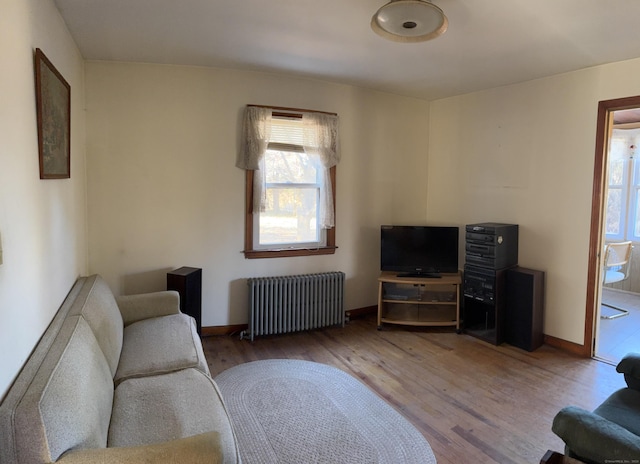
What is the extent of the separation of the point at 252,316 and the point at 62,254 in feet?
5.80

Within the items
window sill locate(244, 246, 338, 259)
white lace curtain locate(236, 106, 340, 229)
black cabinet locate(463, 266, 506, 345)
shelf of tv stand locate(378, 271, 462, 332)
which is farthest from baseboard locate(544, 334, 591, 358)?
white lace curtain locate(236, 106, 340, 229)

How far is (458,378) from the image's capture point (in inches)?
121

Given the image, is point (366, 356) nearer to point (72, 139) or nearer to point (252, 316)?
point (252, 316)

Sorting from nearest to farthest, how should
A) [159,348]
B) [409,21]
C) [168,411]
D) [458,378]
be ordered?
[168,411]
[409,21]
[159,348]
[458,378]

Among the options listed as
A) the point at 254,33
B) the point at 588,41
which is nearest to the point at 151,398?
the point at 254,33

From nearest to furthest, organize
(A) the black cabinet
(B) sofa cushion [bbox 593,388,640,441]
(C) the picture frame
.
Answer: (B) sofa cushion [bbox 593,388,640,441] < (C) the picture frame < (A) the black cabinet

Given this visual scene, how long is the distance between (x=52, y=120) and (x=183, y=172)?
150 centimetres

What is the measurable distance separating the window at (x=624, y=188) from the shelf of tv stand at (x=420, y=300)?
3.07m

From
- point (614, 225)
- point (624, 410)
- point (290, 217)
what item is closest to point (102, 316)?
point (290, 217)

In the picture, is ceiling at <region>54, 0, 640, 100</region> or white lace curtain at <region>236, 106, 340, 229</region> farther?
white lace curtain at <region>236, 106, 340, 229</region>

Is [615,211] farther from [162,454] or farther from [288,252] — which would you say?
[162,454]

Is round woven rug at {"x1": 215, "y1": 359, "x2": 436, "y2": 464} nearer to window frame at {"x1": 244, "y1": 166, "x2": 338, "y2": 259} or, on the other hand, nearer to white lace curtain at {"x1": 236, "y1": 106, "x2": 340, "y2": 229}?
window frame at {"x1": 244, "y1": 166, "x2": 338, "y2": 259}

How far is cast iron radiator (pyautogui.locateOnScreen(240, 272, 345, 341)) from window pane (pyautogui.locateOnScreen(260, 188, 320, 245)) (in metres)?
0.41

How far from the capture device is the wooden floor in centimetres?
232
